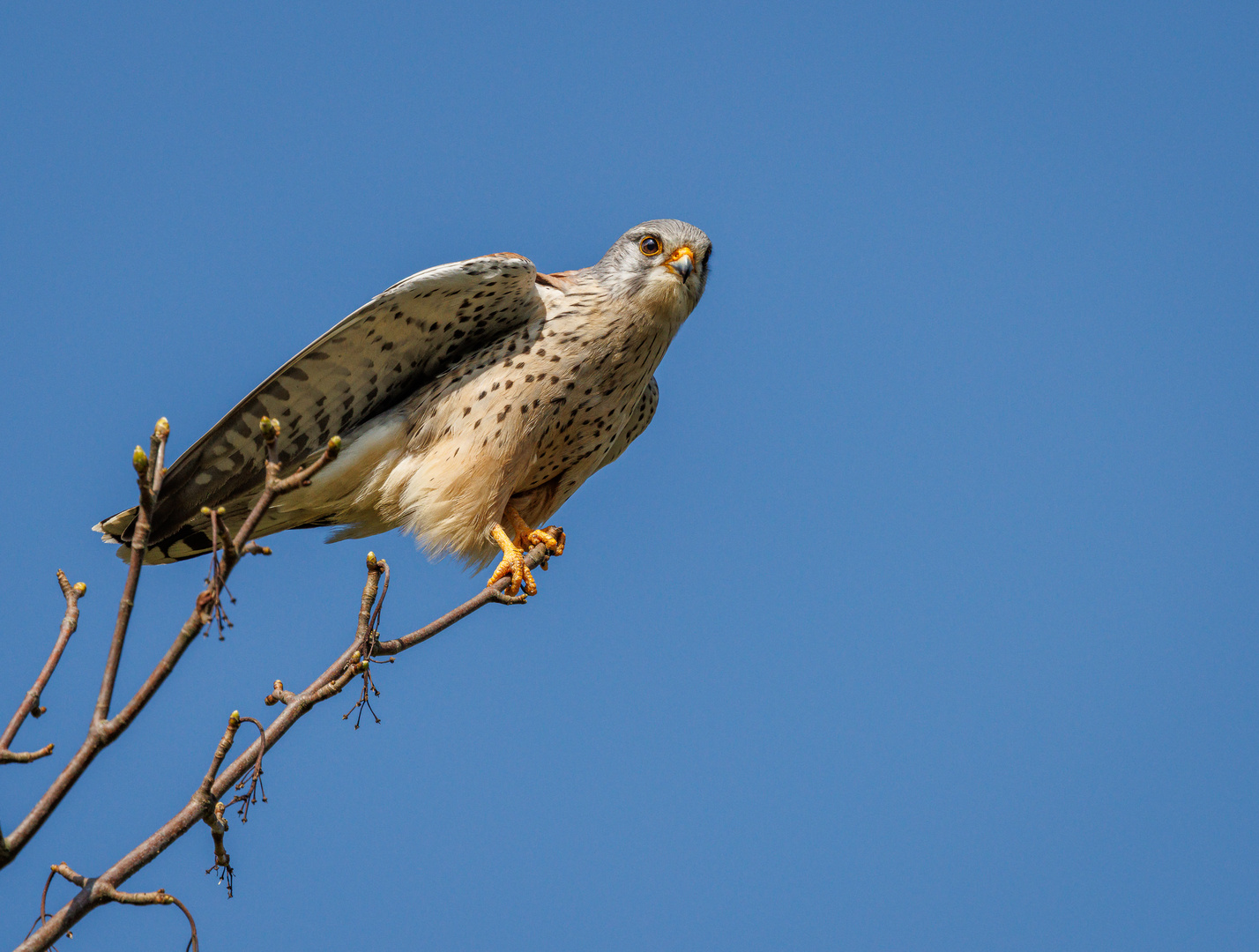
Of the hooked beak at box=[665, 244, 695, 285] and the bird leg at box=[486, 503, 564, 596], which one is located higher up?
the hooked beak at box=[665, 244, 695, 285]

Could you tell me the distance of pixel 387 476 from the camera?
431 centimetres

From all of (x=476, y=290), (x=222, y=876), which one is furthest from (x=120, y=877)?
(x=476, y=290)

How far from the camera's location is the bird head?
14.4ft

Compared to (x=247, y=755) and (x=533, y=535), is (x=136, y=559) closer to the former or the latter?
(x=247, y=755)

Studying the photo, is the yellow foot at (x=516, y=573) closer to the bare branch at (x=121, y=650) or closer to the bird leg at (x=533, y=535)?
the bird leg at (x=533, y=535)

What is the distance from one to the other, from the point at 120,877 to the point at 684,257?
3.17 m

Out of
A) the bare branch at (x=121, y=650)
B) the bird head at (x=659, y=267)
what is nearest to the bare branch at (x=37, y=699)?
the bare branch at (x=121, y=650)

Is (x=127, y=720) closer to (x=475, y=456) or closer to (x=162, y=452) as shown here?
(x=162, y=452)

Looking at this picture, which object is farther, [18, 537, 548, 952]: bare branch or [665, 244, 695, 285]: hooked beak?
[665, 244, 695, 285]: hooked beak

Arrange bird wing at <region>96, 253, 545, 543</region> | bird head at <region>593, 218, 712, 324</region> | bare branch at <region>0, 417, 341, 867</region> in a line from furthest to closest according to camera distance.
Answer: bird head at <region>593, 218, 712, 324</region>, bird wing at <region>96, 253, 545, 543</region>, bare branch at <region>0, 417, 341, 867</region>

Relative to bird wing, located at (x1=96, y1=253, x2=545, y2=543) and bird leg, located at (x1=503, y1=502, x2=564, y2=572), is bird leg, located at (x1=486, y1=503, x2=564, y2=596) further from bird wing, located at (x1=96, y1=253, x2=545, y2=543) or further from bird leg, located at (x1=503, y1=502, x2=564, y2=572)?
bird wing, located at (x1=96, y1=253, x2=545, y2=543)

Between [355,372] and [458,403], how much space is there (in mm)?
390

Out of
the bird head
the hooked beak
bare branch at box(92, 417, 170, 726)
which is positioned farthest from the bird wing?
bare branch at box(92, 417, 170, 726)

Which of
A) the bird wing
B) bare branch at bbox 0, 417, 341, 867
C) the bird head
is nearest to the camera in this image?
bare branch at bbox 0, 417, 341, 867
